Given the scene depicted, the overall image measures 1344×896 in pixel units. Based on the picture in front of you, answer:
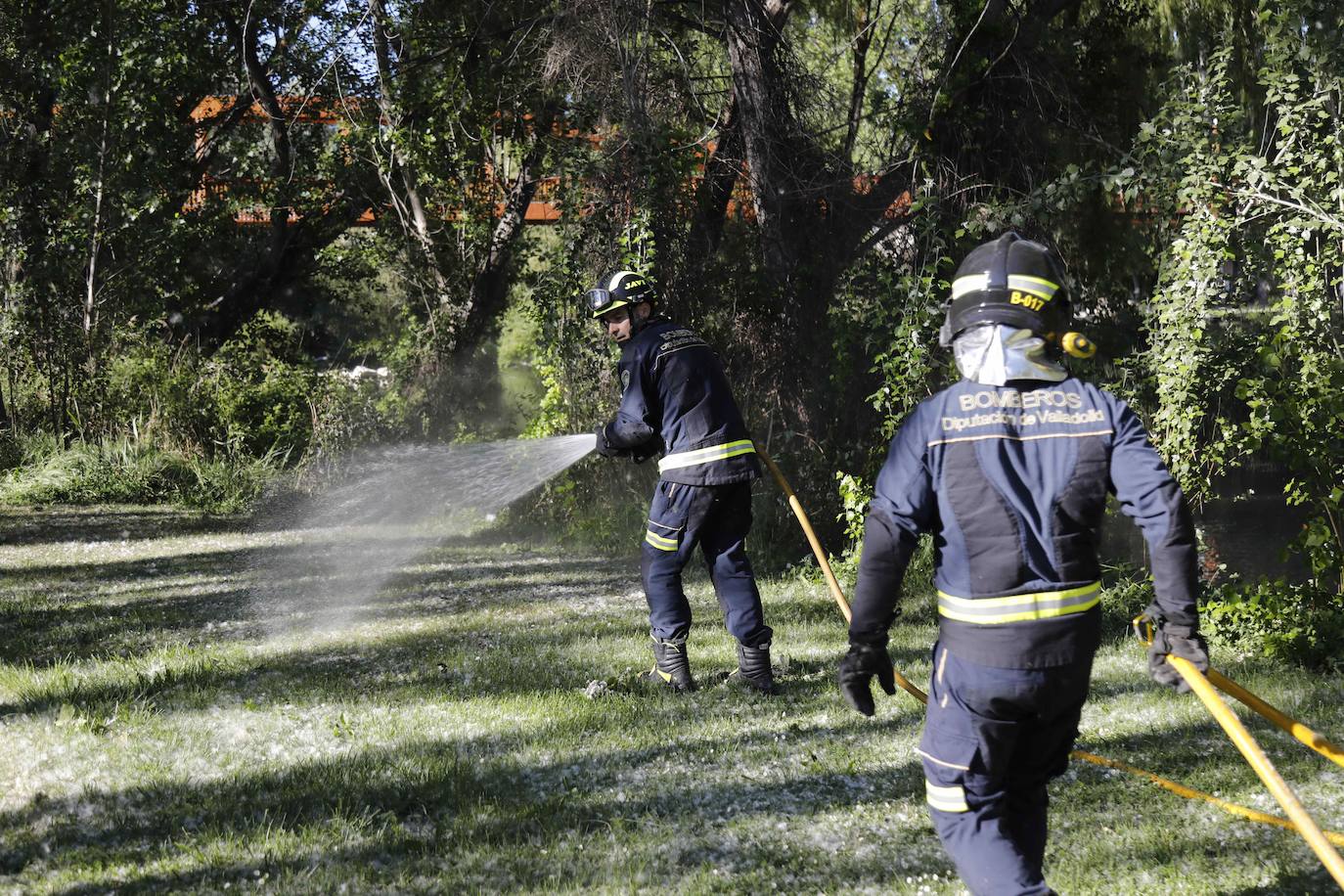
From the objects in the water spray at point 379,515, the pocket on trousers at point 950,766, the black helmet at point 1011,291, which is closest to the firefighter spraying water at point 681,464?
the water spray at point 379,515

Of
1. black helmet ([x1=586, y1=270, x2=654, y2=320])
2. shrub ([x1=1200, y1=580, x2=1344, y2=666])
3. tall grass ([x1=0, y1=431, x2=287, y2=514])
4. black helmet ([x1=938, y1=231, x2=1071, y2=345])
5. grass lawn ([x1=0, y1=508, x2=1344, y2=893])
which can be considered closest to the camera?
black helmet ([x1=938, y1=231, x2=1071, y2=345])

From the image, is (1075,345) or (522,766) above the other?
(1075,345)

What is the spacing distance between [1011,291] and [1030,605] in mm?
824

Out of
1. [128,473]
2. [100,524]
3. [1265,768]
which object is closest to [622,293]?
[1265,768]

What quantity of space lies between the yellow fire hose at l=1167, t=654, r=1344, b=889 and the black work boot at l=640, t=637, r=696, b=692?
334 centimetres

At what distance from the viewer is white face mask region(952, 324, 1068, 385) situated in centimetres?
305

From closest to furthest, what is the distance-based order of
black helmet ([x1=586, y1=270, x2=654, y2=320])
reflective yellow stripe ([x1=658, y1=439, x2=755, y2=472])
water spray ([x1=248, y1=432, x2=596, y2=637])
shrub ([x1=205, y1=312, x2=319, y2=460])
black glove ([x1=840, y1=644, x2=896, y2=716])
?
1. black glove ([x1=840, y1=644, x2=896, y2=716])
2. reflective yellow stripe ([x1=658, y1=439, x2=755, y2=472])
3. black helmet ([x1=586, y1=270, x2=654, y2=320])
4. water spray ([x1=248, y1=432, x2=596, y2=637])
5. shrub ([x1=205, y1=312, x2=319, y2=460])

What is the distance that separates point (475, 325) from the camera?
15156 mm

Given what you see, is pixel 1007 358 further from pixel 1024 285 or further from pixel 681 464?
pixel 681 464

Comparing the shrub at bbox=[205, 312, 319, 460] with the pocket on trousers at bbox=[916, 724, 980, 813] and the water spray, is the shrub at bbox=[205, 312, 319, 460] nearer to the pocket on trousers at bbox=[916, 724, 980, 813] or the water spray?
the water spray

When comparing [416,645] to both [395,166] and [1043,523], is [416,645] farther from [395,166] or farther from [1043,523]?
[395,166]

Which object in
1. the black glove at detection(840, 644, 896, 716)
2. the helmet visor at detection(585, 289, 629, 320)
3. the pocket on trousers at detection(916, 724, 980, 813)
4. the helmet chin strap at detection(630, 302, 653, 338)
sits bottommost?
the pocket on trousers at detection(916, 724, 980, 813)

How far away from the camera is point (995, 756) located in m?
3.01

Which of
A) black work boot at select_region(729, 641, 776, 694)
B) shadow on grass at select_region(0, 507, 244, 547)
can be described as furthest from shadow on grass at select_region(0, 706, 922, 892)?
shadow on grass at select_region(0, 507, 244, 547)
